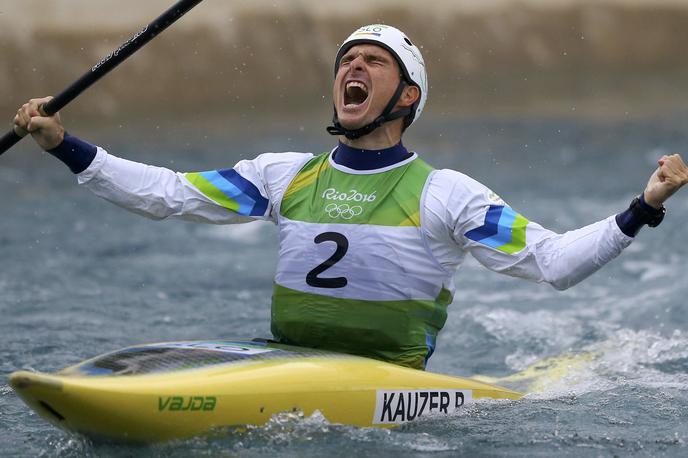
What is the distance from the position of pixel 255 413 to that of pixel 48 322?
3.25 metres

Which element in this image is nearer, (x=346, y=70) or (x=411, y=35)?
(x=346, y=70)

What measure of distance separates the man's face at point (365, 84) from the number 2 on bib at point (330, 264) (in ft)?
1.44

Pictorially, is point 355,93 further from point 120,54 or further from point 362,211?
point 120,54

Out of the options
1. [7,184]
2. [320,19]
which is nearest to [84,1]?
[320,19]

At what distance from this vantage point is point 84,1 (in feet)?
50.9

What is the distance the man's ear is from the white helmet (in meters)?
0.02

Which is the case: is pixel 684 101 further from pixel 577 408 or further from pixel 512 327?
pixel 577 408

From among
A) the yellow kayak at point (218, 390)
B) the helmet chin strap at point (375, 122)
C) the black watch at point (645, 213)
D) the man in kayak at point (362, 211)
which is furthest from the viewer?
the helmet chin strap at point (375, 122)

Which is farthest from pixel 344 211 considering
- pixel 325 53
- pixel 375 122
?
pixel 325 53

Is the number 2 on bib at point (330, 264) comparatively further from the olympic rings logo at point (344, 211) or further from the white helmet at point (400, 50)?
the white helmet at point (400, 50)

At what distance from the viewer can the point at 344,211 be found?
4672mm

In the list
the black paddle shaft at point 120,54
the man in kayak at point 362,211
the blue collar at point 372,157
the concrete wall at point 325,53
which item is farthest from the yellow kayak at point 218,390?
the concrete wall at point 325,53

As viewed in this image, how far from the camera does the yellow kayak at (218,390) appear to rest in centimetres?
396

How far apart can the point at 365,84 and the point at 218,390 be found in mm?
1370
